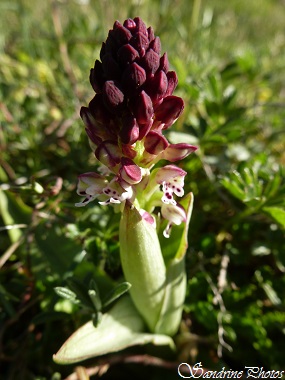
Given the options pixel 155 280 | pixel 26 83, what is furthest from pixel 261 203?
pixel 26 83

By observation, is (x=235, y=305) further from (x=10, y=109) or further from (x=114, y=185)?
(x=10, y=109)

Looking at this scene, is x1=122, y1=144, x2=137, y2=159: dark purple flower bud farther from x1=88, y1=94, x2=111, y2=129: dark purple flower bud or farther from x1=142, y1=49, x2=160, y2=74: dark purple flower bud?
x1=142, y1=49, x2=160, y2=74: dark purple flower bud

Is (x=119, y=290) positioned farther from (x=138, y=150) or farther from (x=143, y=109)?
(x=143, y=109)

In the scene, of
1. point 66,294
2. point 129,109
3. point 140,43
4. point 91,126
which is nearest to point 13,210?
point 66,294

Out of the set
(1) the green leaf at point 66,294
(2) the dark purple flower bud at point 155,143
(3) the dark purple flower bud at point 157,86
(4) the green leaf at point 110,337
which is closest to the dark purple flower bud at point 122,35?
(3) the dark purple flower bud at point 157,86

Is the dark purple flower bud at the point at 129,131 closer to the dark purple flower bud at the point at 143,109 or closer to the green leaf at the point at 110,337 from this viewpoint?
the dark purple flower bud at the point at 143,109

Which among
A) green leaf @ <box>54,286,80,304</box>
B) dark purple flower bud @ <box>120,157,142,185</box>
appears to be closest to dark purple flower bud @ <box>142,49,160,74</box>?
dark purple flower bud @ <box>120,157,142,185</box>
